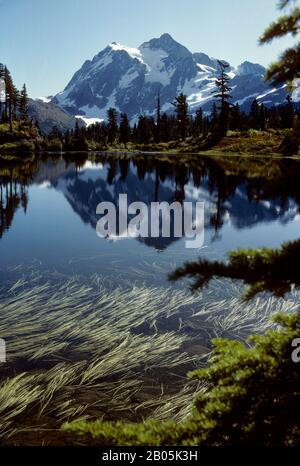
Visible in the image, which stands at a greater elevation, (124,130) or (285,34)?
(124,130)

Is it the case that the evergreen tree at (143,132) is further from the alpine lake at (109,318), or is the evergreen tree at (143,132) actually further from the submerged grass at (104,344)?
the submerged grass at (104,344)

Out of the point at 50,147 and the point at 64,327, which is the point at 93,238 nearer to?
the point at 64,327

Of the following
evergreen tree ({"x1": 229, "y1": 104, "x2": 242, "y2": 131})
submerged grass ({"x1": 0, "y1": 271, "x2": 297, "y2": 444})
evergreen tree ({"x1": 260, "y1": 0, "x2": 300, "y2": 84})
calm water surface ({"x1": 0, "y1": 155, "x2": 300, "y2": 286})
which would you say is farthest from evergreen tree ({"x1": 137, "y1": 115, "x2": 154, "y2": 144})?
evergreen tree ({"x1": 260, "y1": 0, "x2": 300, "y2": 84})

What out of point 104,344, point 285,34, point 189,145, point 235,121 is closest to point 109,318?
point 104,344

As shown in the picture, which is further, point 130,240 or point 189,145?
point 189,145

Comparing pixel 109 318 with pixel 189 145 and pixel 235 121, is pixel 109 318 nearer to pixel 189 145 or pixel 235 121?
pixel 189 145

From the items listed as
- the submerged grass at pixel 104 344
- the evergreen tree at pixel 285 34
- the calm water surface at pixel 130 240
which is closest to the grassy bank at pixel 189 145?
the calm water surface at pixel 130 240

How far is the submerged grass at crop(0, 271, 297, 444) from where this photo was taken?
280 inches

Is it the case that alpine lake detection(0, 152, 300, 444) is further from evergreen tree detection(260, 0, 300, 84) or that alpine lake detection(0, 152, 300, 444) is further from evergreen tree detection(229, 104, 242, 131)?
evergreen tree detection(229, 104, 242, 131)

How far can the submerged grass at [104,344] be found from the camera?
7.10 m

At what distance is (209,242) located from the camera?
739 inches

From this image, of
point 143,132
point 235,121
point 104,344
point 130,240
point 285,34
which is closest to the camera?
point 285,34

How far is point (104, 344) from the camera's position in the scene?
921 cm

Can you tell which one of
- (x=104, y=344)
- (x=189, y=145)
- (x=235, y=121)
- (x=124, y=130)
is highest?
(x=235, y=121)
